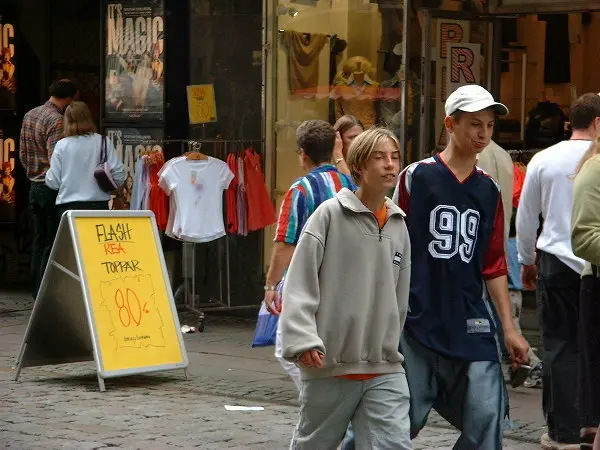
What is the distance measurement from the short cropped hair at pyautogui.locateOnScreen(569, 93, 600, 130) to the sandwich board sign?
3348 mm

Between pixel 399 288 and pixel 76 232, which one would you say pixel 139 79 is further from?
pixel 399 288

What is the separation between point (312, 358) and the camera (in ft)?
17.0

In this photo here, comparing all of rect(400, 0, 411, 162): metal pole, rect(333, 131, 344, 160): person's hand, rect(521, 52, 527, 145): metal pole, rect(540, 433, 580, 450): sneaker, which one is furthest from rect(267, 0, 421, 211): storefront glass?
rect(540, 433, 580, 450): sneaker

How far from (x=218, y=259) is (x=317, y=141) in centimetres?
577

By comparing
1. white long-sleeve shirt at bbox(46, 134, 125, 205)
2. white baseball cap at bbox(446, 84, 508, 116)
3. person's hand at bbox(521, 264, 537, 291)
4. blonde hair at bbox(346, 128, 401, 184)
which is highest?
white baseball cap at bbox(446, 84, 508, 116)

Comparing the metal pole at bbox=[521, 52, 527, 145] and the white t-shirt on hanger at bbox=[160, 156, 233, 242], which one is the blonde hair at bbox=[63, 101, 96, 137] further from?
the metal pole at bbox=[521, 52, 527, 145]

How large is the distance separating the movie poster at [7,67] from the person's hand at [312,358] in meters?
10.3

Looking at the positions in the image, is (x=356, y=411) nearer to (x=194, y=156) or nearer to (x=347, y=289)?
(x=347, y=289)

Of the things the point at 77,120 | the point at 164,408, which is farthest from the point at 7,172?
the point at 164,408

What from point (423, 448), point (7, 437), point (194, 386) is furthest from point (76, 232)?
point (423, 448)

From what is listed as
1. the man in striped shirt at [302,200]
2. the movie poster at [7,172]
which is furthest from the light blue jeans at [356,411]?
the movie poster at [7,172]

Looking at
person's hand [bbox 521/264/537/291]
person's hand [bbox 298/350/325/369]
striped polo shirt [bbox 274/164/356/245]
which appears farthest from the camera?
person's hand [bbox 521/264/537/291]

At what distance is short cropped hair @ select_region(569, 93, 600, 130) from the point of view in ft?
25.3

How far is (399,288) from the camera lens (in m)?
5.55
